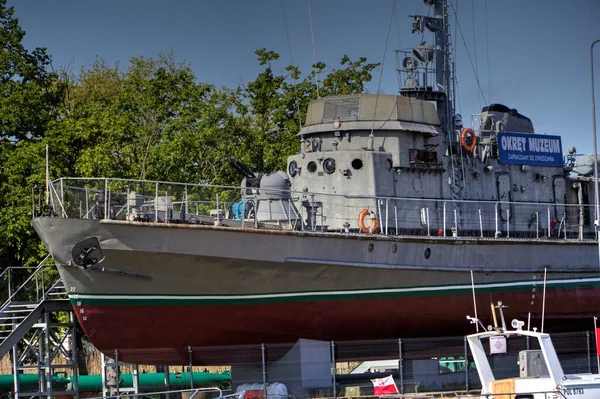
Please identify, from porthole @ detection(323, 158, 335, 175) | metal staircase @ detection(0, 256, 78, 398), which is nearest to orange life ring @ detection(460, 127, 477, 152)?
porthole @ detection(323, 158, 335, 175)

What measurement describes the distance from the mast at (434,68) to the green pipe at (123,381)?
11617 mm

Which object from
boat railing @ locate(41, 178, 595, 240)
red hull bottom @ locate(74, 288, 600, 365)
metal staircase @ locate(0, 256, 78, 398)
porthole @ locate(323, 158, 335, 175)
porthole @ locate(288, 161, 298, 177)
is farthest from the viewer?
porthole @ locate(288, 161, 298, 177)

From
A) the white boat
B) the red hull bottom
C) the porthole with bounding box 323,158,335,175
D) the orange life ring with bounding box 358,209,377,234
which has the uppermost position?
the porthole with bounding box 323,158,335,175

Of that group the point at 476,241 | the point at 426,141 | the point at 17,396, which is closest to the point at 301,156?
the point at 426,141

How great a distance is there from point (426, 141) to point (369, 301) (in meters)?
5.68

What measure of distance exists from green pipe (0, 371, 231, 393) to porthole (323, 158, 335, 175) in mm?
8594

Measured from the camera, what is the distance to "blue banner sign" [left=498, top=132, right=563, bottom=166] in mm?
34312

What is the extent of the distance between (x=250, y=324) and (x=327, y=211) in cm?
453

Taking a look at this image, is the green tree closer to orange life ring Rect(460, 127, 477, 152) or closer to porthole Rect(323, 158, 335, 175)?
porthole Rect(323, 158, 335, 175)

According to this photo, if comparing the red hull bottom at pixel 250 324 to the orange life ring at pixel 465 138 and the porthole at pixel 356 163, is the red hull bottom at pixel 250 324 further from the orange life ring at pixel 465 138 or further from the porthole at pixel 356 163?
the orange life ring at pixel 465 138

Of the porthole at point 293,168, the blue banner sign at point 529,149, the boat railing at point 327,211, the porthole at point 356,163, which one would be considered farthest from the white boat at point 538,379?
the blue banner sign at point 529,149

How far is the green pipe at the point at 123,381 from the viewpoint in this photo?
1352 inches

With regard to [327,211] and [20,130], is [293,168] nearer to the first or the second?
[327,211]

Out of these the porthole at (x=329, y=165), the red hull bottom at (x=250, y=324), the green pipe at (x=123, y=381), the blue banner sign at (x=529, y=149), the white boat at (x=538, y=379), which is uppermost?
the blue banner sign at (x=529, y=149)
